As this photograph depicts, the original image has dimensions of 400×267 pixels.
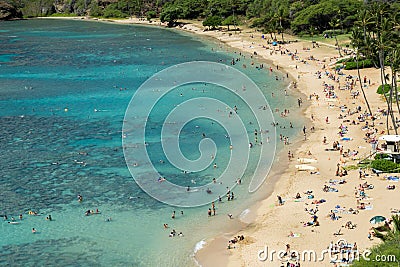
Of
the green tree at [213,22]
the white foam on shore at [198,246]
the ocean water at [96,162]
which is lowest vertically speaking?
the white foam on shore at [198,246]

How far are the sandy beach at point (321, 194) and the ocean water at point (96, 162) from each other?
2191 mm

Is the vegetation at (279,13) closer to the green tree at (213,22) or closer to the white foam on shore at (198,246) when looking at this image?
the green tree at (213,22)

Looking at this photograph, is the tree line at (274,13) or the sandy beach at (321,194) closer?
the sandy beach at (321,194)

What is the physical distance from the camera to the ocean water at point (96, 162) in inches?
1554

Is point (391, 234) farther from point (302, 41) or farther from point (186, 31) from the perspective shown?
point (186, 31)

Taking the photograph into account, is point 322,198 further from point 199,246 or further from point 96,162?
point 96,162

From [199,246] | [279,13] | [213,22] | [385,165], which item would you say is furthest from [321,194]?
[213,22]

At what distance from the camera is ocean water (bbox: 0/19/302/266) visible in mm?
39469

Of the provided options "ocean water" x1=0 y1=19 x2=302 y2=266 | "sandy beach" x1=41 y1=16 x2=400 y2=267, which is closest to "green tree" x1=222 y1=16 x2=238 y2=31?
Answer: "ocean water" x1=0 y1=19 x2=302 y2=266

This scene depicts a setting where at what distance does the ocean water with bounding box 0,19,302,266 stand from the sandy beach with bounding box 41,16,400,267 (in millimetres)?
2191

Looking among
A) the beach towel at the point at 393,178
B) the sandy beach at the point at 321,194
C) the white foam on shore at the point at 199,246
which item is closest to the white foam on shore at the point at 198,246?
the white foam on shore at the point at 199,246

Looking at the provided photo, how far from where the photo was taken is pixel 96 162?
55844mm

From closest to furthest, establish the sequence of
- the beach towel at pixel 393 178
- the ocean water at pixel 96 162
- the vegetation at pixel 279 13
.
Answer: the ocean water at pixel 96 162, the beach towel at pixel 393 178, the vegetation at pixel 279 13

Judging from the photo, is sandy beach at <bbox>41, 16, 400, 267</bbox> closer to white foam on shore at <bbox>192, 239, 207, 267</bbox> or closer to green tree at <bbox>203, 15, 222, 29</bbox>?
white foam on shore at <bbox>192, 239, 207, 267</bbox>
